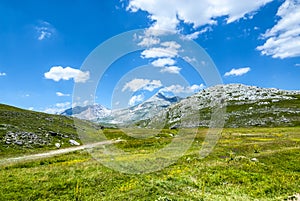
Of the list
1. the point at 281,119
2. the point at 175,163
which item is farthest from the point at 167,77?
the point at 281,119

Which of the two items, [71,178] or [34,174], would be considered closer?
[71,178]

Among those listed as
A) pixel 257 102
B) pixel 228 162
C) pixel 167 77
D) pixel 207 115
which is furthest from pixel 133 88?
pixel 257 102

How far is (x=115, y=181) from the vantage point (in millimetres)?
20812

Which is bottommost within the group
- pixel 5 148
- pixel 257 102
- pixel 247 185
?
pixel 247 185

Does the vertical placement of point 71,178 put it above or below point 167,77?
below

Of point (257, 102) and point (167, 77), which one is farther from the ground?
point (257, 102)

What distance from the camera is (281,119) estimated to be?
14412cm

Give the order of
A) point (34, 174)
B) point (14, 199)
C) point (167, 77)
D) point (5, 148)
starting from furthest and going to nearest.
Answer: point (5, 148)
point (167, 77)
point (34, 174)
point (14, 199)

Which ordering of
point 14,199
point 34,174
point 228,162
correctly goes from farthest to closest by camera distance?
point 228,162 → point 34,174 → point 14,199

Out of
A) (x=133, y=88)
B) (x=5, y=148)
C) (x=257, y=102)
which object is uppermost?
(x=257, y=102)

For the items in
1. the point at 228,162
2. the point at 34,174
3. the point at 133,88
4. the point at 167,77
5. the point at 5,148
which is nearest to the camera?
the point at 34,174

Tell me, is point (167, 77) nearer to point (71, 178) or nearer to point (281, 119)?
Answer: point (71, 178)

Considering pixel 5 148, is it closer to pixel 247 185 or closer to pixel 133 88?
pixel 133 88

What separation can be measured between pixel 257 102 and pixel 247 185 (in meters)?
190
